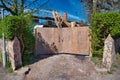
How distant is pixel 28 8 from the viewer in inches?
669

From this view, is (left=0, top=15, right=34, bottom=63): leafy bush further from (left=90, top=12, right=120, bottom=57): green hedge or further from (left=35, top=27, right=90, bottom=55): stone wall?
(left=90, top=12, right=120, bottom=57): green hedge

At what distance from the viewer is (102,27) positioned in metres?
11.7

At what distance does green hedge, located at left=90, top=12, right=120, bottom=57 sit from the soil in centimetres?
91

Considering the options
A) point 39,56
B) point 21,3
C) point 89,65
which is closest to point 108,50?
point 89,65

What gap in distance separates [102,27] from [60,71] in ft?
9.61

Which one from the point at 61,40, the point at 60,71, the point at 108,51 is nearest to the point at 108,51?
the point at 108,51

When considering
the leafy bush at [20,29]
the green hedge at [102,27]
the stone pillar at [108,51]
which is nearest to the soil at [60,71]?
the stone pillar at [108,51]

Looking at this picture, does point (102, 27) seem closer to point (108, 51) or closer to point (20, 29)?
point (108, 51)

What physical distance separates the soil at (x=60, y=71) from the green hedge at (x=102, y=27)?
0.91 m

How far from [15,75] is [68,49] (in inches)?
156

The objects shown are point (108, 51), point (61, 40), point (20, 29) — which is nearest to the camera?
point (108, 51)

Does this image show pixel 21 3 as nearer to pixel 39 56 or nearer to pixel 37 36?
pixel 37 36

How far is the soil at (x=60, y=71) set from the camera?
10.7 m

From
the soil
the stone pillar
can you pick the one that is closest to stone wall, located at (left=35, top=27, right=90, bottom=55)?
the soil
